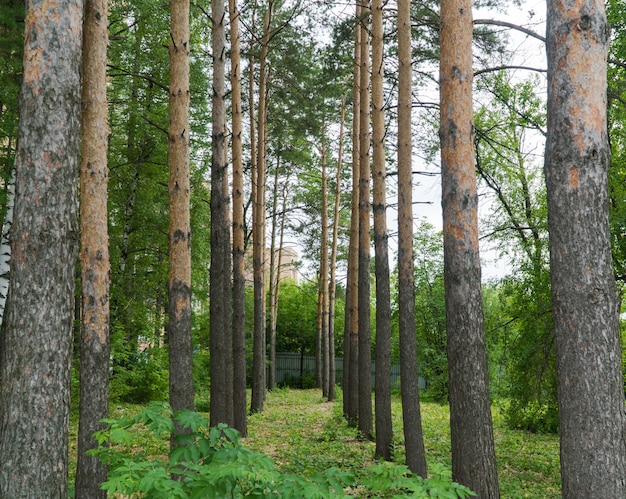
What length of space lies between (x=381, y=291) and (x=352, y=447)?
130 inches

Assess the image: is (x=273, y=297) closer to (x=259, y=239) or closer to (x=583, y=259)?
(x=259, y=239)

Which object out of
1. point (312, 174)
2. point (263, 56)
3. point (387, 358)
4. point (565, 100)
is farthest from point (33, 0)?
point (312, 174)

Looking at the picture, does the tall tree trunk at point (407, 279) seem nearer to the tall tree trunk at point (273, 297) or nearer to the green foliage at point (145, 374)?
the green foliage at point (145, 374)

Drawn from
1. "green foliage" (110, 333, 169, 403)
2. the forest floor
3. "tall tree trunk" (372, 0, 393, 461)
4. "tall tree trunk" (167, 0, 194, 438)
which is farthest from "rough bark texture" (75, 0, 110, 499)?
"green foliage" (110, 333, 169, 403)

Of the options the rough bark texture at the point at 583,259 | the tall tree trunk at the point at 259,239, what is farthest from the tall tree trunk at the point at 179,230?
the tall tree trunk at the point at 259,239

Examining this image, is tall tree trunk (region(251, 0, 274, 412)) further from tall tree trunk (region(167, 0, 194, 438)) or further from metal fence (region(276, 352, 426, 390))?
metal fence (region(276, 352, 426, 390))

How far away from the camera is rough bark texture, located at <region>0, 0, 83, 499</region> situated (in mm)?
4277

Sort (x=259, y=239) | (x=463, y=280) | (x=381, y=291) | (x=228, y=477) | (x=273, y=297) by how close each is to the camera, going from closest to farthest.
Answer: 1. (x=228, y=477)
2. (x=463, y=280)
3. (x=381, y=291)
4. (x=259, y=239)
5. (x=273, y=297)

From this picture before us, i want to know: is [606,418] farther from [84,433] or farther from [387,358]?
[387,358]

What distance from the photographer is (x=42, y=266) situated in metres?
4.38

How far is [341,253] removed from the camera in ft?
93.5

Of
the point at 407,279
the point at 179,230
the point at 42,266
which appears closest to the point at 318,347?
the point at 407,279

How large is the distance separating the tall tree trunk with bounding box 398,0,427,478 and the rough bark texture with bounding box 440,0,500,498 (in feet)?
11.1

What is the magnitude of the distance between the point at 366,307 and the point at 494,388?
12.1m
